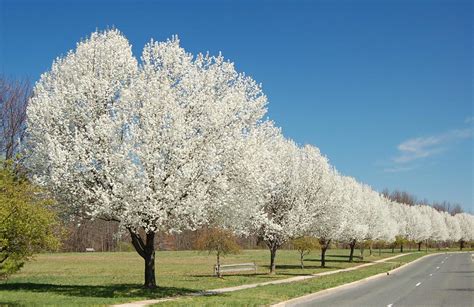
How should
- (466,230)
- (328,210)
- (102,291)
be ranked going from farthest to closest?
(466,230) → (328,210) → (102,291)

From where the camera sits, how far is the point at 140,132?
21594 millimetres

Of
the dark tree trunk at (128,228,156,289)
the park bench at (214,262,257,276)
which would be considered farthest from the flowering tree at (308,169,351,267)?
the dark tree trunk at (128,228,156,289)

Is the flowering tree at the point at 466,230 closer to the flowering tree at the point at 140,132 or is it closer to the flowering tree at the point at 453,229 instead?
the flowering tree at the point at 453,229

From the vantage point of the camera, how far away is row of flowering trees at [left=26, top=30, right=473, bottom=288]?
21141 millimetres

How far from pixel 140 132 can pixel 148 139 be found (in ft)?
1.60

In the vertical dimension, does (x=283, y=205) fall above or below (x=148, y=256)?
above

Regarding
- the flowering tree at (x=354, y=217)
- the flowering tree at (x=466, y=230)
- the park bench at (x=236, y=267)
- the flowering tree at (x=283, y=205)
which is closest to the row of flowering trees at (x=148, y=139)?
the flowering tree at (x=283, y=205)

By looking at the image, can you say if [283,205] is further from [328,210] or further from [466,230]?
[466,230]

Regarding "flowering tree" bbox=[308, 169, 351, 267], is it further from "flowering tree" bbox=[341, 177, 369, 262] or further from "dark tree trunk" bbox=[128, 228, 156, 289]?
"dark tree trunk" bbox=[128, 228, 156, 289]

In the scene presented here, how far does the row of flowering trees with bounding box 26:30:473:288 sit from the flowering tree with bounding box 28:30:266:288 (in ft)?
0.17

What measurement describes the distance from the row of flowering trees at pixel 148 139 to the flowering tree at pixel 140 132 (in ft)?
0.17

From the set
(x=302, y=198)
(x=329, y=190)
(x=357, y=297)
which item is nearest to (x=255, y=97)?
(x=357, y=297)

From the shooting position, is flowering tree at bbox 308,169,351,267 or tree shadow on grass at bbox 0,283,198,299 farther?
flowering tree at bbox 308,169,351,267

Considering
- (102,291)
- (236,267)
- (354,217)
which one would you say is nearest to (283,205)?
(236,267)
